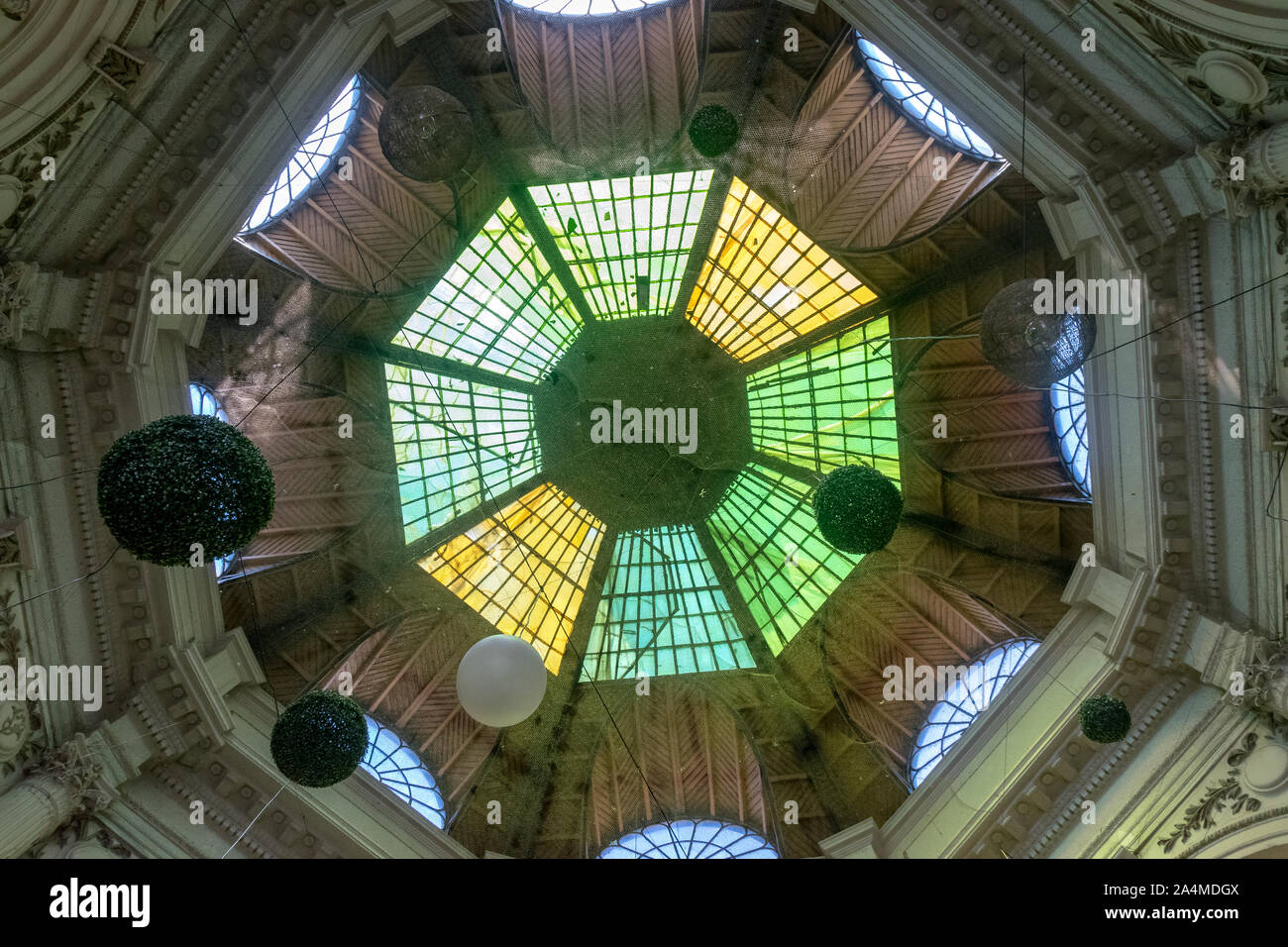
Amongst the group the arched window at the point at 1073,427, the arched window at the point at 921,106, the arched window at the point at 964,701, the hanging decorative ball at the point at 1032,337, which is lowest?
the arched window at the point at 964,701

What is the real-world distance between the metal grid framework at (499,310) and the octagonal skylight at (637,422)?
0.03m

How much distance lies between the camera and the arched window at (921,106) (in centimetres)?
1279

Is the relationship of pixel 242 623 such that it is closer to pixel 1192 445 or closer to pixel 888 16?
pixel 888 16

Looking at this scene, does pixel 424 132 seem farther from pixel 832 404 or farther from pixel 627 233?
pixel 832 404

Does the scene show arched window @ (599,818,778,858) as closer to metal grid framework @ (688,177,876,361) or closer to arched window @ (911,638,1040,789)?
arched window @ (911,638,1040,789)

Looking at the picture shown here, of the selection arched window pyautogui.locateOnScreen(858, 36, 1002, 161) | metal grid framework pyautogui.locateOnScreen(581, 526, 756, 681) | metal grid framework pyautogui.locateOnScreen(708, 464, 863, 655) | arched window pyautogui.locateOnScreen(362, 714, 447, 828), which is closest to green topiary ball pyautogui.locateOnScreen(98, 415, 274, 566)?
arched window pyautogui.locateOnScreen(362, 714, 447, 828)

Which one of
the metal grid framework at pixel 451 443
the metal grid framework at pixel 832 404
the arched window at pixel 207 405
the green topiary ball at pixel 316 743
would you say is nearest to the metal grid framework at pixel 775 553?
the metal grid framework at pixel 832 404

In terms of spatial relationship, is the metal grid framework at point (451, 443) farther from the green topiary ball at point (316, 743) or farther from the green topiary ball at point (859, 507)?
the green topiary ball at point (859, 507)

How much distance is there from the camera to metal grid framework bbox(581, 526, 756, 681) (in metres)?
16.6

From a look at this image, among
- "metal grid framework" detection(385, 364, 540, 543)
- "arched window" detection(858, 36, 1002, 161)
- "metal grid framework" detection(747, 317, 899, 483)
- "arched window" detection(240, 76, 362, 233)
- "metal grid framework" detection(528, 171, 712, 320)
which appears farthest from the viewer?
"metal grid framework" detection(385, 364, 540, 543)

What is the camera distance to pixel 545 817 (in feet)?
51.6

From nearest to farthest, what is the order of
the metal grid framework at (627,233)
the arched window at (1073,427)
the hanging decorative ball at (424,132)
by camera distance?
the hanging decorative ball at (424,132)
the arched window at (1073,427)
the metal grid framework at (627,233)

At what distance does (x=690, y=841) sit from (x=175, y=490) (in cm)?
1106

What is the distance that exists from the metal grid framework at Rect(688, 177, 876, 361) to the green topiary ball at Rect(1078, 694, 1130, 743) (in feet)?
24.0
